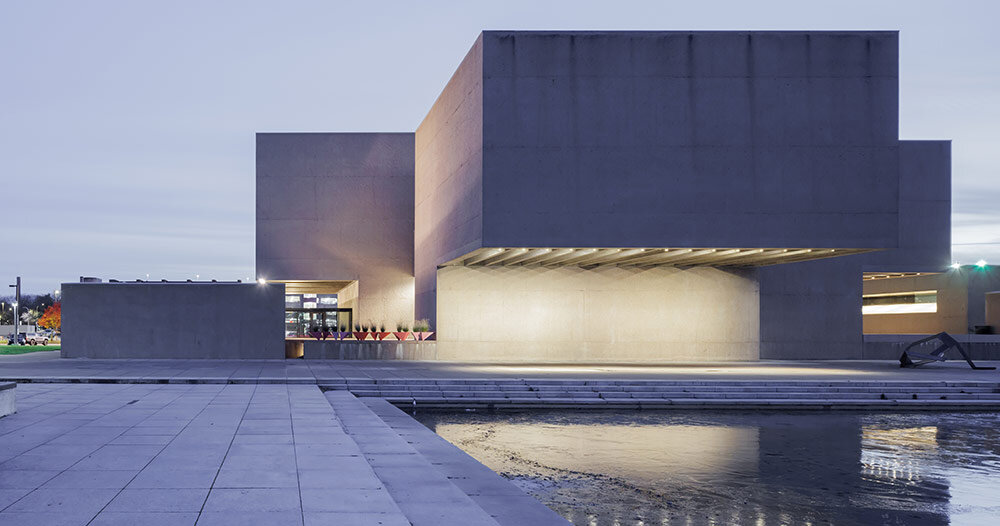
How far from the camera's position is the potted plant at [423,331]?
33.1m

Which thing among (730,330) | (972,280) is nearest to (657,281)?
(730,330)

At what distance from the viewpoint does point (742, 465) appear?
1179cm

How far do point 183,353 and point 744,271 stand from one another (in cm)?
2181

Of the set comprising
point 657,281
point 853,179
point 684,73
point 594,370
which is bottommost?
point 594,370

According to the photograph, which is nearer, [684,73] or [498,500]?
[498,500]

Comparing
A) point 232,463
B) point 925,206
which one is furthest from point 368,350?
point 925,206

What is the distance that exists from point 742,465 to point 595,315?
21602mm

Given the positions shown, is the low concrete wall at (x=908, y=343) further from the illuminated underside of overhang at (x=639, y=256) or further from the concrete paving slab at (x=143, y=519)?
the concrete paving slab at (x=143, y=519)

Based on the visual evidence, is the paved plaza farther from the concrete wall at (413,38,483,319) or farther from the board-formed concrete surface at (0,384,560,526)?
the concrete wall at (413,38,483,319)

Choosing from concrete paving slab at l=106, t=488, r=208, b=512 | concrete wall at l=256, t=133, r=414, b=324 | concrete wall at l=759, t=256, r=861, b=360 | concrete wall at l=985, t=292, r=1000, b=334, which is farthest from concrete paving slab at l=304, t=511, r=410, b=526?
concrete wall at l=985, t=292, r=1000, b=334

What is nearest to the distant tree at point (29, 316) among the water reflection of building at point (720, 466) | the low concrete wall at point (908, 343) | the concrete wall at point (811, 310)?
the concrete wall at point (811, 310)

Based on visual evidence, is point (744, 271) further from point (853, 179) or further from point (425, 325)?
point (425, 325)

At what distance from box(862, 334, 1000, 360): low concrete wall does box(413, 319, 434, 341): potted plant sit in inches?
739

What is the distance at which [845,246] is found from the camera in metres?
27.2
